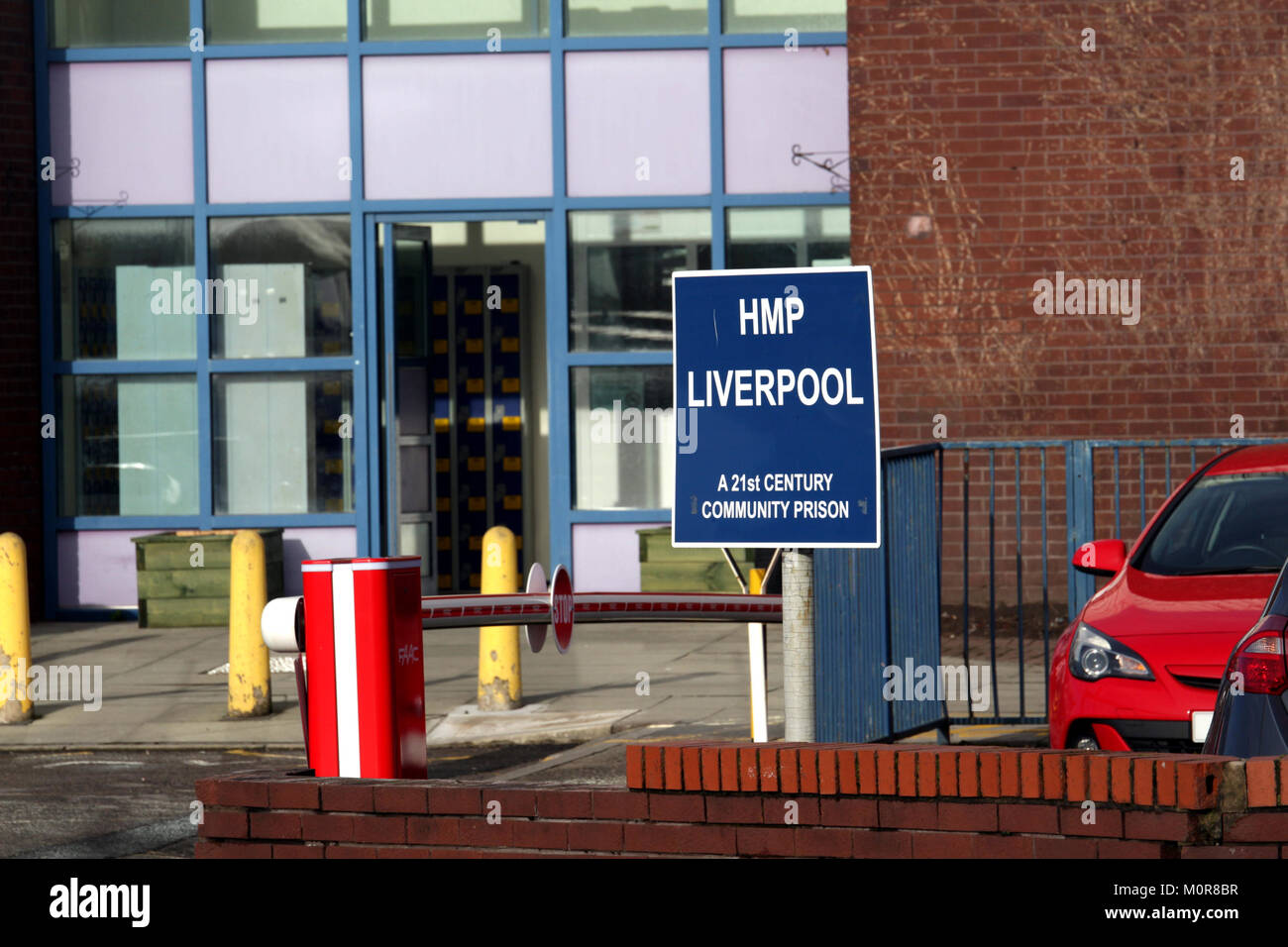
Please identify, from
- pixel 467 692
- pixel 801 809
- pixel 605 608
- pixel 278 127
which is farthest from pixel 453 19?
pixel 801 809

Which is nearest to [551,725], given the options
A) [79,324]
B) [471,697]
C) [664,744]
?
[471,697]

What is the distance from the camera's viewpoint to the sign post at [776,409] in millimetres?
5336

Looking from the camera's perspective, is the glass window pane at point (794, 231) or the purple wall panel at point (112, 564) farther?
the purple wall panel at point (112, 564)

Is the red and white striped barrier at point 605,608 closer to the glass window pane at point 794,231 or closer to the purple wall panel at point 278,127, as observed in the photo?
the glass window pane at point 794,231

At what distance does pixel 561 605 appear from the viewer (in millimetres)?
6457

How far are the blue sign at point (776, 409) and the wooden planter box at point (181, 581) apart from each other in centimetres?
888

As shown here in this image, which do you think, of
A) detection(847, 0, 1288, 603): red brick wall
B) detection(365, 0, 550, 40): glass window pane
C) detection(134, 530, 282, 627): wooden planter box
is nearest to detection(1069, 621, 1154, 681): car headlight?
detection(847, 0, 1288, 603): red brick wall

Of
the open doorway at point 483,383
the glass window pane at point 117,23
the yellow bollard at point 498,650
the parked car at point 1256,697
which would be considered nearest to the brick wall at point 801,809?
the parked car at point 1256,697

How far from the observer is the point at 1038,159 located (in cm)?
1288

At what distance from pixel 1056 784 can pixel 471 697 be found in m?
6.41

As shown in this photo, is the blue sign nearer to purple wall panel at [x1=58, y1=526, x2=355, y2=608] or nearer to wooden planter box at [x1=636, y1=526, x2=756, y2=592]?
wooden planter box at [x1=636, y1=526, x2=756, y2=592]

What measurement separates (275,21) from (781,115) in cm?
419

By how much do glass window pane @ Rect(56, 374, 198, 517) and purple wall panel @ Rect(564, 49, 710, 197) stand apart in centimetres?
371

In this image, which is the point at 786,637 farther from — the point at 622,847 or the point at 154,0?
the point at 154,0
